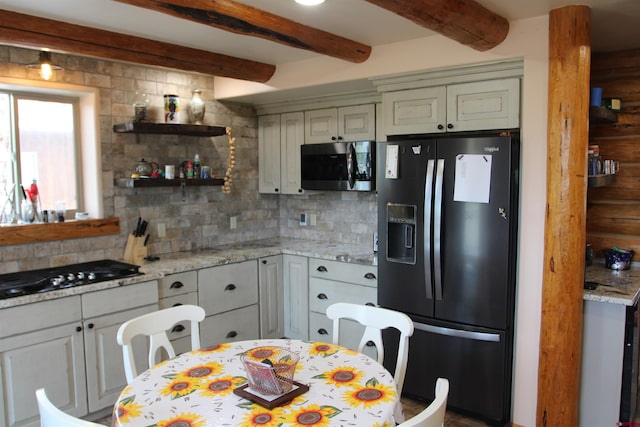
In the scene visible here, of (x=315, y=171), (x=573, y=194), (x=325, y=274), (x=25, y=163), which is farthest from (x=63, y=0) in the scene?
(x=573, y=194)

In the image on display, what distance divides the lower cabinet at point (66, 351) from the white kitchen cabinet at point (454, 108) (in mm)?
2001

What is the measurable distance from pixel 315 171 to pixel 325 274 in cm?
87

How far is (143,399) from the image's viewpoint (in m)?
1.68

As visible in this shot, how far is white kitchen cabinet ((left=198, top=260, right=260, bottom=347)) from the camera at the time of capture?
3.61m

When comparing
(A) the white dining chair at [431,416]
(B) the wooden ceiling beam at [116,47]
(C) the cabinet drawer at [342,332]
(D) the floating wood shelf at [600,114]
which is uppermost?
(B) the wooden ceiling beam at [116,47]

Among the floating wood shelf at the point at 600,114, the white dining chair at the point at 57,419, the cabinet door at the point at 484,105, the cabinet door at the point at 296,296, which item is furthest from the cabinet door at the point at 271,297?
the white dining chair at the point at 57,419

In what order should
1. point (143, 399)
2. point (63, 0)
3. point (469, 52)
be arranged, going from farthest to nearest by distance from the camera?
1. point (469, 52)
2. point (63, 0)
3. point (143, 399)

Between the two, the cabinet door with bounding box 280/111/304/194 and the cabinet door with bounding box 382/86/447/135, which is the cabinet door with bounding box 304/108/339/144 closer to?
the cabinet door with bounding box 280/111/304/194

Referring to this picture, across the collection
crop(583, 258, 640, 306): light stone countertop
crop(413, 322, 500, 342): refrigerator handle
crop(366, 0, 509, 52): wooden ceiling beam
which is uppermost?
crop(366, 0, 509, 52): wooden ceiling beam

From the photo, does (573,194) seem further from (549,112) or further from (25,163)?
→ (25,163)

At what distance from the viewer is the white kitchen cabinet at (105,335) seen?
293cm

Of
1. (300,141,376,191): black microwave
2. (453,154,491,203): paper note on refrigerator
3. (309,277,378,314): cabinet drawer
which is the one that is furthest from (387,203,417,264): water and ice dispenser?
(300,141,376,191): black microwave

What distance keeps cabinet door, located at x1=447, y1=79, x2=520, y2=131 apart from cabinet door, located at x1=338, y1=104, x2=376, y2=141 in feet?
2.75

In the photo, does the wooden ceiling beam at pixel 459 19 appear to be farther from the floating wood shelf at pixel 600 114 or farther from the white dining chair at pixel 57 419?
the white dining chair at pixel 57 419
